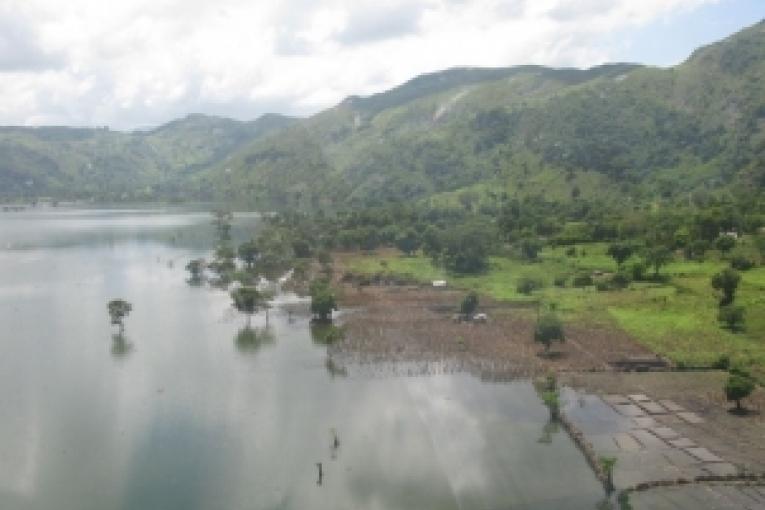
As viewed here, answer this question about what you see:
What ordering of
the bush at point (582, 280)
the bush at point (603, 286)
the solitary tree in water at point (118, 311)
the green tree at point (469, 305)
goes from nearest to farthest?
1. the green tree at point (469, 305)
2. the solitary tree in water at point (118, 311)
3. the bush at point (603, 286)
4. the bush at point (582, 280)

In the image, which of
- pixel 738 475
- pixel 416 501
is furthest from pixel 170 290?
pixel 738 475

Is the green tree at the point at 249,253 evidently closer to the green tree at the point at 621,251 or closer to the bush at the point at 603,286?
the bush at the point at 603,286

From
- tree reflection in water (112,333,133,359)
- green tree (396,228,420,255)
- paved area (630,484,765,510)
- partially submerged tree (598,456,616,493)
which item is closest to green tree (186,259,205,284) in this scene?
tree reflection in water (112,333,133,359)

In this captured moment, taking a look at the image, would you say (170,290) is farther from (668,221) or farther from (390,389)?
(668,221)

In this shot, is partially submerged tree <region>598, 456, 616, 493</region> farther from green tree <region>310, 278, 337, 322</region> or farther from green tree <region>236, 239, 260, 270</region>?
green tree <region>236, 239, 260, 270</region>

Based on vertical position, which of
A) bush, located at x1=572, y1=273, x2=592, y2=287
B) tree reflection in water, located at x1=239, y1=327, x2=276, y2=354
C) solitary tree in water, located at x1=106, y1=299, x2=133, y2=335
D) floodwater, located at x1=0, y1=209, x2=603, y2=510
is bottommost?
floodwater, located at x1=0, y1=209, x2=603, y2=510

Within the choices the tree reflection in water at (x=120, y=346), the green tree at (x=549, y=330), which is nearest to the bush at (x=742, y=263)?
the green tree at (x=549, y=330)

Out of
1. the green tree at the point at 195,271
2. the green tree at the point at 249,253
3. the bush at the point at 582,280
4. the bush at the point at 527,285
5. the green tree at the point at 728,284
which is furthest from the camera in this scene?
the green tree at the point at 249,253
